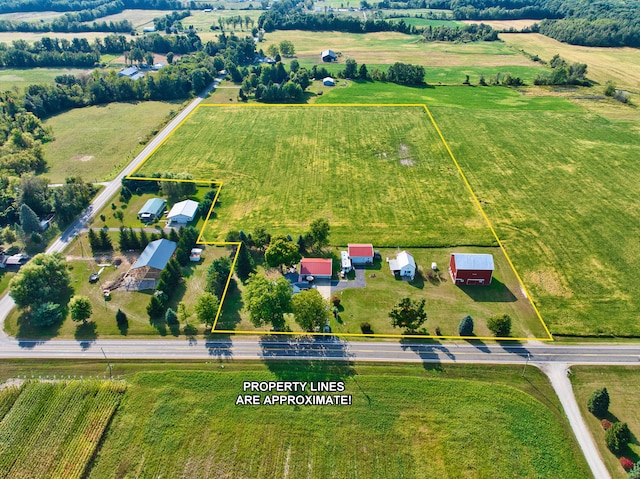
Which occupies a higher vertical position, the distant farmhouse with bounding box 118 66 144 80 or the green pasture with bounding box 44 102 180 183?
the distant farmhouse with bounding box 118 66 144 80

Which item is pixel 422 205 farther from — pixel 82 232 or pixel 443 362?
pixel 82 232

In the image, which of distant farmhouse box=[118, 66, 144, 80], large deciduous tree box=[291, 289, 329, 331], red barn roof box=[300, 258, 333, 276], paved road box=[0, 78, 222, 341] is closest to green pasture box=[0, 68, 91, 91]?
distant farmhouse box=[118, 66, 144, 80]

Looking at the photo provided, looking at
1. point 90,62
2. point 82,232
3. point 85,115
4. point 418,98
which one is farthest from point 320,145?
point 90,62

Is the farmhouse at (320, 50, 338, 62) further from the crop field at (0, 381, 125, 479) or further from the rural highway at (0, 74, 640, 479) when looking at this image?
the crop field at (0, 381, 125, 479)

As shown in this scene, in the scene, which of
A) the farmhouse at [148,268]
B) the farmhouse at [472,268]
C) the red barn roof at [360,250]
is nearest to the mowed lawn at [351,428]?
the farmhouse at [148,268]

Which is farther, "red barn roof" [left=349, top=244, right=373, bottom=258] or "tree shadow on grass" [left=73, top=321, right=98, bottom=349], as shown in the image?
"red barn roof" [left=349, top=244, right=373, bottom=258]

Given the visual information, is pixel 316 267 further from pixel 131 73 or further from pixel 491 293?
pixel 131 73
